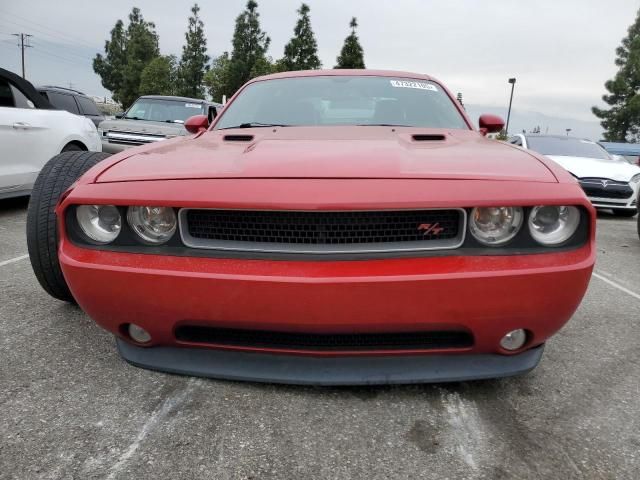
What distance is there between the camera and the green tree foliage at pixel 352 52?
122ft

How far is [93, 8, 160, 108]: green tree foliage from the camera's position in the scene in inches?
1720

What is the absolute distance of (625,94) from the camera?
3481 cm

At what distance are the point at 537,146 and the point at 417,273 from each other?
794 cm

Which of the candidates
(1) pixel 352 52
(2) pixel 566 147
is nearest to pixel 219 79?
(1) pixel 352 52

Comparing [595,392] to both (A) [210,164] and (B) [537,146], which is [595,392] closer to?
(A) [210,164]

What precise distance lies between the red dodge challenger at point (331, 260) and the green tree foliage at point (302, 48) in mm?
35705

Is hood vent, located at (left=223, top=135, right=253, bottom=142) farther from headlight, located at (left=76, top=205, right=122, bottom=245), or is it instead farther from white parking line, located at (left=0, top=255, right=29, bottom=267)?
white parking line, located at (left=0, top=255, right=29, bottom=267)

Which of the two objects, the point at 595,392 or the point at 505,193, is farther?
the point at 595,392

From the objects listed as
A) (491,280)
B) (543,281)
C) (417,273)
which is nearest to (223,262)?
(417,273)

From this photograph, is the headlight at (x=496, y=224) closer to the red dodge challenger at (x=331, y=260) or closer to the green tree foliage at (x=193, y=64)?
the red dodge challenger at (x=331, y=260)

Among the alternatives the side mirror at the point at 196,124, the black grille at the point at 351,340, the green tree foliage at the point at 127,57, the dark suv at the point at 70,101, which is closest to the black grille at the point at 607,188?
the side mirror at the point at 196,124

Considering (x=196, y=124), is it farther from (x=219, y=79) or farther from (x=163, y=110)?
(x=219, y=79)

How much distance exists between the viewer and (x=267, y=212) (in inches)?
61.1

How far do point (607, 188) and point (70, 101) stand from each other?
32.9 feet
